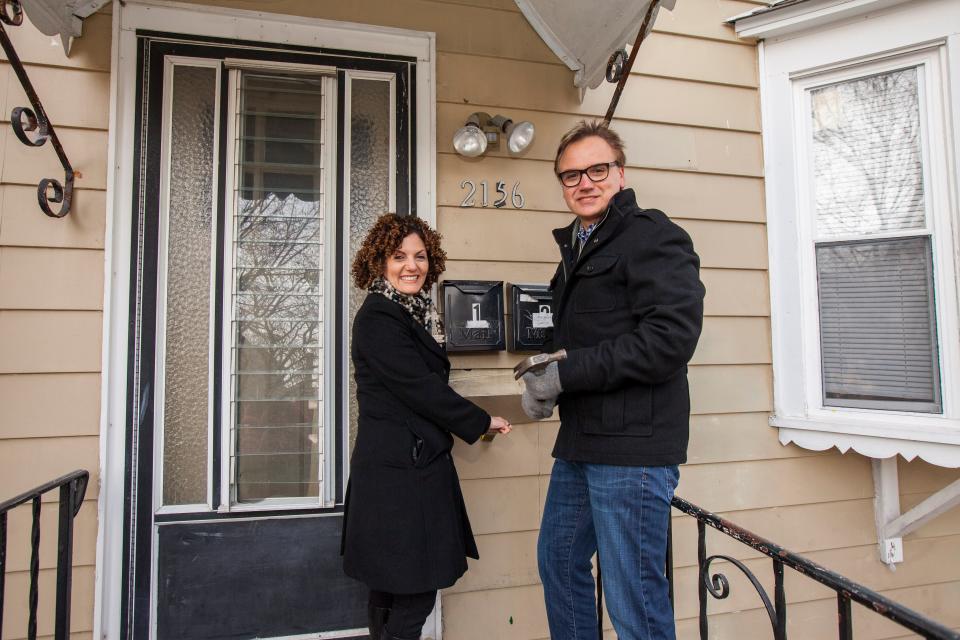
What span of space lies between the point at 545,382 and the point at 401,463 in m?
0.54

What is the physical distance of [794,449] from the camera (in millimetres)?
2531

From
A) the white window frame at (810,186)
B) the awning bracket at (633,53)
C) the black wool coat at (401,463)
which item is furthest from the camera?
the white window frame at (810,186)

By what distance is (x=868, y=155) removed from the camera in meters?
2.46

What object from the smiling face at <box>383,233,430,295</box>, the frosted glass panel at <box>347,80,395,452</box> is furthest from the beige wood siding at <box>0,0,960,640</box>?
the smiling face at <box>383,233,430,295</box>

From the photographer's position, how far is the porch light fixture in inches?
85.2

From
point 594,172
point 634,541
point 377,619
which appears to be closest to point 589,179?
point 594,172

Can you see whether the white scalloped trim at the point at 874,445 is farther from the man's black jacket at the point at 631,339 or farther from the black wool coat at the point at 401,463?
the black wool coat at the point at 401,463

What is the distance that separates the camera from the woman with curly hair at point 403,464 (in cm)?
159

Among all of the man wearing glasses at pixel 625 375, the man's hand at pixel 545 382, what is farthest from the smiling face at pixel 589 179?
the man's hand at pixel 545 382

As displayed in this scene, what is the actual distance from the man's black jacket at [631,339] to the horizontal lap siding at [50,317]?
5.64 ft

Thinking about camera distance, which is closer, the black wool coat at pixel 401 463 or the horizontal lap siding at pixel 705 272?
the black wool coat at pixel 401 463

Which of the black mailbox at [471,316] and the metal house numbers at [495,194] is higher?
the metal house numbers at [495,194]

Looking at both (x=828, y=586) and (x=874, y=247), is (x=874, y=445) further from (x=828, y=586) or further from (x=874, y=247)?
(x=828, y=586)

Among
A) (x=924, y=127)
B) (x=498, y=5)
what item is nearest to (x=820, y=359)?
(x=924, y=127)
